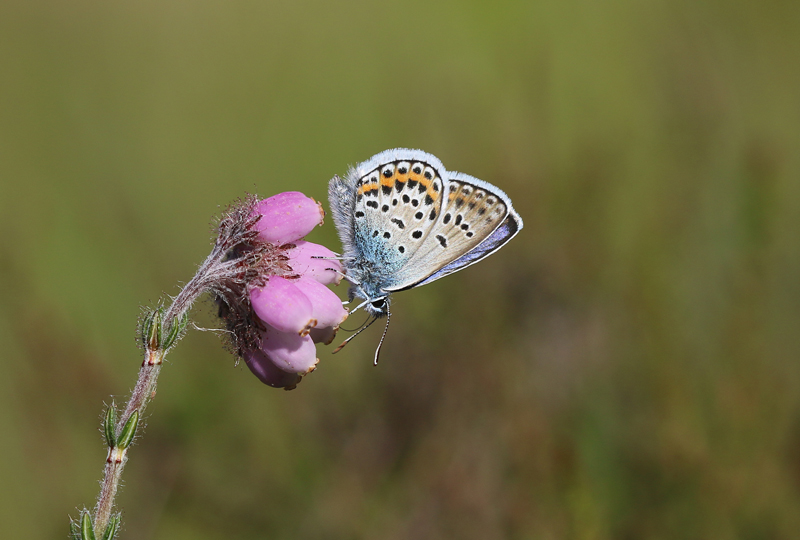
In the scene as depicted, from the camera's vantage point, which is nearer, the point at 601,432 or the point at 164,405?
the point at 601,432

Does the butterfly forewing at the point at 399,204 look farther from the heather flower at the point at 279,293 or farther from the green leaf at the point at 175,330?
the green leaf at the point at 175,330

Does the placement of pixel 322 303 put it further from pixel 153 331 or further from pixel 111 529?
pixel 111 529

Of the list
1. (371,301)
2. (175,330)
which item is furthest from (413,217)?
(175,330)

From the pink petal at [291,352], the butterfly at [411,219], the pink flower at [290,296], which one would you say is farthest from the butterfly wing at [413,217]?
the pink petal at [291,352]

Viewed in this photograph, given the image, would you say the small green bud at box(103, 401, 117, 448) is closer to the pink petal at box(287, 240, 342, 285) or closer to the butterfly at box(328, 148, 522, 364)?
the pink petal at box(287, 240, 342, 285)

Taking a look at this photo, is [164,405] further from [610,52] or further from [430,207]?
[610,52]

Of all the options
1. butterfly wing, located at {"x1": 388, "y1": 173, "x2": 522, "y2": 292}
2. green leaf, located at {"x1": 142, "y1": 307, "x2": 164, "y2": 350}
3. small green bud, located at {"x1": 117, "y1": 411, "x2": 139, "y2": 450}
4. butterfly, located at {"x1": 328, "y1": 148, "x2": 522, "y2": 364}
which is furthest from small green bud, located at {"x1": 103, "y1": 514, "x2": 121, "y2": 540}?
butterfly wing, located at {"x1": 388, "y1": 173, "x2": 522, "y2": 292}

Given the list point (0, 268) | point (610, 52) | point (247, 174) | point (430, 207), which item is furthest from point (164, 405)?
point (610, 52)
